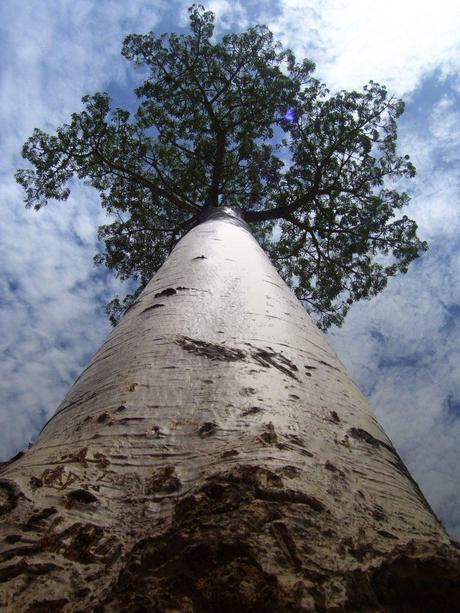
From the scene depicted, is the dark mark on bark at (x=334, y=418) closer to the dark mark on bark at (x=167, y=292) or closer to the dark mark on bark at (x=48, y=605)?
the dark mark on bark at (x=48, y=605)

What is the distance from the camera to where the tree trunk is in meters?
0.61

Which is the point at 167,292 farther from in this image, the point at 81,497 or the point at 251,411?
the point at 81,497

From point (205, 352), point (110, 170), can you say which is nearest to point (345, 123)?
point (110, 170)

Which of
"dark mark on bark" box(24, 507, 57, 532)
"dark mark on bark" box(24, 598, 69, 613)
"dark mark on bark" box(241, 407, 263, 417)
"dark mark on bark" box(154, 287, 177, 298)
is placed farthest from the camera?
"dark mark on bark" box(154, 287, 177, 298)

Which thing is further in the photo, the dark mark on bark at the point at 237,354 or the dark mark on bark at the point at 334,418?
the dark mark on bark at the point at 237,354

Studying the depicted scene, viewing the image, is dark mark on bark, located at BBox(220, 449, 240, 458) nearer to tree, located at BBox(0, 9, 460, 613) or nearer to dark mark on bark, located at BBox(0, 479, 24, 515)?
tree, located at BBox(0, 9, 460, 613)

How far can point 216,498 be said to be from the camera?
757mm

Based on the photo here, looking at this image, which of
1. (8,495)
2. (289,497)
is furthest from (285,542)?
(8,495)

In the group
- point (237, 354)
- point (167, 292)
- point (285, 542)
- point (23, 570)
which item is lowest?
point (285, 542)

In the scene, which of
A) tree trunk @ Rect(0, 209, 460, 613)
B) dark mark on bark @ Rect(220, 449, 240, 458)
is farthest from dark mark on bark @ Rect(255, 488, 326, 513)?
dark mark on bark @ Rect(220, 449, 240, 458)

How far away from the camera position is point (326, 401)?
1.22 m

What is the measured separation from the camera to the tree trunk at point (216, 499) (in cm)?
61

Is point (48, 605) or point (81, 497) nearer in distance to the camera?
point (48, 605)

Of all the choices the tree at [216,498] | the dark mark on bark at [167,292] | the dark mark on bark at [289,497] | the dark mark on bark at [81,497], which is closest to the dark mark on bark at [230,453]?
the tree at [216,498]
